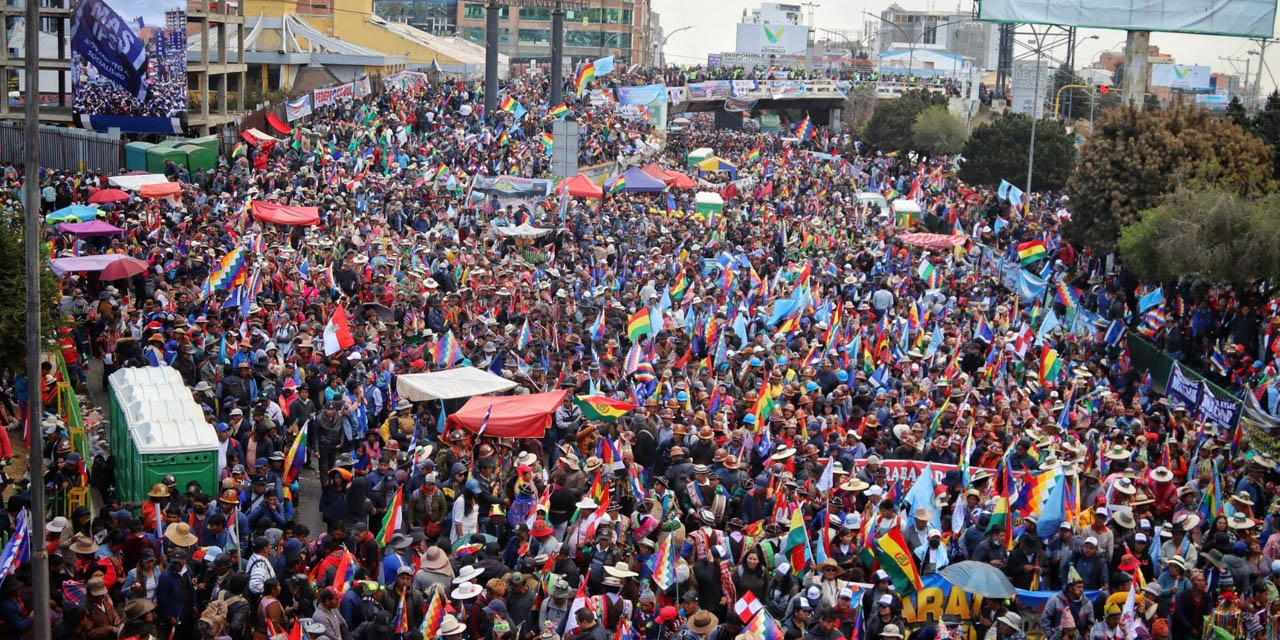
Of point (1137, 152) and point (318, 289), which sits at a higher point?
point (1137, 152)

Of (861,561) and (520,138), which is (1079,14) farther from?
(861,561)

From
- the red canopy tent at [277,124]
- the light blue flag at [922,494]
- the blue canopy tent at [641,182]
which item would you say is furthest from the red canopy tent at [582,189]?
the light blue flag at [922,494]

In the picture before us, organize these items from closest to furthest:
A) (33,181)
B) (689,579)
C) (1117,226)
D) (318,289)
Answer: (33,181)
(689,579)
(318,289)
(1117,226)

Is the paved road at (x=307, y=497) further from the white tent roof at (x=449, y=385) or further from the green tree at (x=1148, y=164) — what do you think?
the green tree at (x=1148, y=164)

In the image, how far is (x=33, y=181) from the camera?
10.4 metres

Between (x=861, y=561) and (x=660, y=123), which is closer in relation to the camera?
(x=861, y=561)

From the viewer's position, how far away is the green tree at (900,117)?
65.4 m

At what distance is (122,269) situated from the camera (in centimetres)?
2138

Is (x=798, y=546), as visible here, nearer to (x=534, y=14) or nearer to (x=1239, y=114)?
(x=1239, y=114)

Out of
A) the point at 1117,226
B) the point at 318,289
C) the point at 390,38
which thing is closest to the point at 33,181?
the point at 318,289

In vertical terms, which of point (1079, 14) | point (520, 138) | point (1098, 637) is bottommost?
point (1098, 637)

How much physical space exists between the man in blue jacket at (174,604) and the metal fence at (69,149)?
25.8m

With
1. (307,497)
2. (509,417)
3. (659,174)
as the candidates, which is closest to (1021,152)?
(659,174)

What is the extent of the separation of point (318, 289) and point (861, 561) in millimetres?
12607
